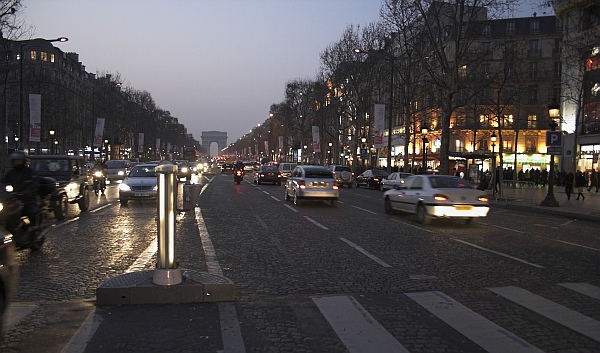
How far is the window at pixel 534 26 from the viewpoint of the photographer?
75.7 m

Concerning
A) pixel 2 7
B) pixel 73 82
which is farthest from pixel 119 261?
pixel 73 82

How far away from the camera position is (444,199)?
51.4 feet

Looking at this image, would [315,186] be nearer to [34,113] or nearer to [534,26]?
[34,113]

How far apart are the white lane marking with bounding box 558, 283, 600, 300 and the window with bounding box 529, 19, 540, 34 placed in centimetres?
7666

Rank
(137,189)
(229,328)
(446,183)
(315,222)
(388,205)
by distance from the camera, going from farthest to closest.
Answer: (137,189) → (388,205) → (446,183) → (315,222) → (229,328)

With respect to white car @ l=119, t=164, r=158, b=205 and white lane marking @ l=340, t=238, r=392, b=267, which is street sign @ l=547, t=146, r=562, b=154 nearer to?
white lane marking @ l=340, t=238, r=392, b=267

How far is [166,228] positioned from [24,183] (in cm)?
492

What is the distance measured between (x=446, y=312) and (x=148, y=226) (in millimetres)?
10063

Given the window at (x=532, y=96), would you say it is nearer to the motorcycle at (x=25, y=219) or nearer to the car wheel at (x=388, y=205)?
the car wheel at (x=388, y=205)

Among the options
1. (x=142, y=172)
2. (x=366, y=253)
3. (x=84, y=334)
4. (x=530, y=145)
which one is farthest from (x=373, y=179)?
(x=530, y=145)

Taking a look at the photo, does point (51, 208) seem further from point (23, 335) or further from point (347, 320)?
point (347, 320)

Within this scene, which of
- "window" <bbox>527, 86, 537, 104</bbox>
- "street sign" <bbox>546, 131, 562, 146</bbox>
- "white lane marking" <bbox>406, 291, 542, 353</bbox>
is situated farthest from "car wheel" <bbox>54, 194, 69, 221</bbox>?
"window" <bbox>527, 86, 537, 104</bbox>

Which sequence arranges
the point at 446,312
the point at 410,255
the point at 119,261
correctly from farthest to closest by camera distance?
the point at 410,255, the point at 119,261, the point at 446,312

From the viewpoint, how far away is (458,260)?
10.0m
